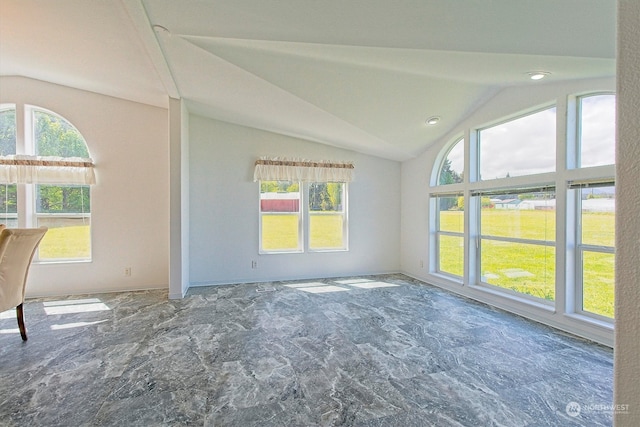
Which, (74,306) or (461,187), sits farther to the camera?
(461,187)

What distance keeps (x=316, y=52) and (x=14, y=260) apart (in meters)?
3.27

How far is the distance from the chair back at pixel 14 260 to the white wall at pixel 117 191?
172 centimetres

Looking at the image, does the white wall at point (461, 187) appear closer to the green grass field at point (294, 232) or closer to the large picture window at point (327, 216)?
the large picture window at point (327, 216)

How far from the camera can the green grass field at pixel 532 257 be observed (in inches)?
115

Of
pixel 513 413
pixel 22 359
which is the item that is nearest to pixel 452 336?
pixel 513 413

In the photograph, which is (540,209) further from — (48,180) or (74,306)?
(48,180)

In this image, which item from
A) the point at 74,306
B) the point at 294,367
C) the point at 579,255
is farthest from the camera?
the point at 74,306

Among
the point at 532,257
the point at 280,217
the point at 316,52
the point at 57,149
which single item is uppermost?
the point at 316,52

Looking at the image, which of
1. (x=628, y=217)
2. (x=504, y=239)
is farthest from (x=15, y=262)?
(x=504, y=239)

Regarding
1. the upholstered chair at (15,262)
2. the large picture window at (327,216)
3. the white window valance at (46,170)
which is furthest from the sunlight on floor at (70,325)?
the large picture window at (327,216)

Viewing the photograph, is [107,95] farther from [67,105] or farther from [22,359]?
[22,359]

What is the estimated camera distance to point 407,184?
5.68 metres

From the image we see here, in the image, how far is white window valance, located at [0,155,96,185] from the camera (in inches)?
163

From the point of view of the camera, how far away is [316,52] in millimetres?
2646
